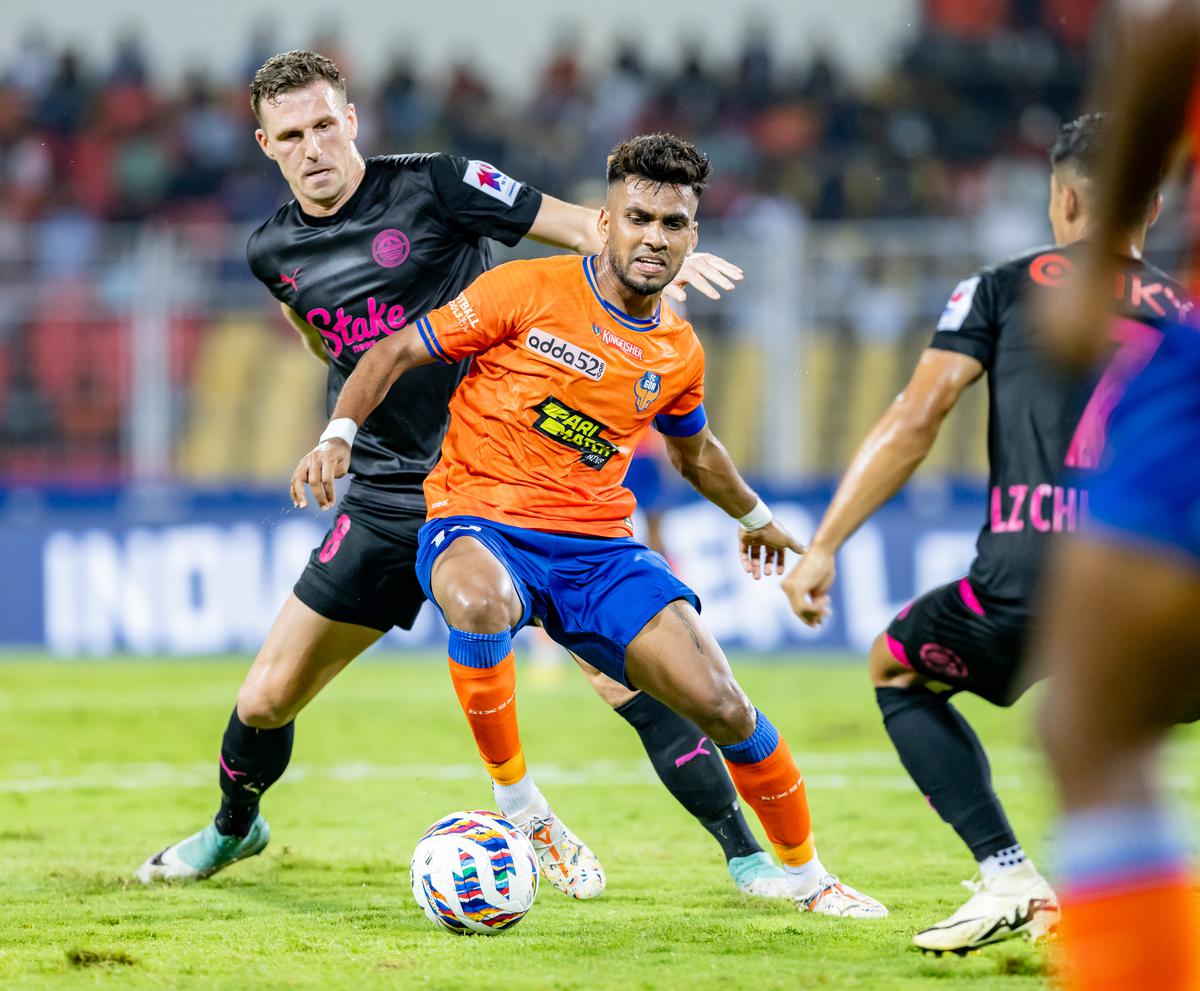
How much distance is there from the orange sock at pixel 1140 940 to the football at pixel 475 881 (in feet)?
7.90

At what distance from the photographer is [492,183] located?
547 centimetres

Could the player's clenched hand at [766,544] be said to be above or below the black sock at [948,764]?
above

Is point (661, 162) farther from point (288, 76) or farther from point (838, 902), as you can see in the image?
point (838, 902)

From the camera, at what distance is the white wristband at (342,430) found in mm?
4676

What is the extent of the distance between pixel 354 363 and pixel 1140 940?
3803 mm

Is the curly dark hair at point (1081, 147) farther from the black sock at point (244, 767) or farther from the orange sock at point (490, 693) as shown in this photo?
the black sock at point (244, 767)

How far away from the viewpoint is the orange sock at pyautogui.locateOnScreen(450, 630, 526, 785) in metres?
4.64

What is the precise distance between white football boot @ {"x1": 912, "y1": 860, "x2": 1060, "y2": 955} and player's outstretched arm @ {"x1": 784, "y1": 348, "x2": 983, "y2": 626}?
2.72 feet

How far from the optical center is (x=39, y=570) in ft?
43.1

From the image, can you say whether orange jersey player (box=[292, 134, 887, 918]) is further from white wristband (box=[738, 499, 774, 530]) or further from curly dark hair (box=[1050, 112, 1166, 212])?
curly dark hair (box=[1050, 112, 1166, 212])

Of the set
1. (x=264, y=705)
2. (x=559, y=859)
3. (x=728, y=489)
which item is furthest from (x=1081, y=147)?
(x=264, y=705)

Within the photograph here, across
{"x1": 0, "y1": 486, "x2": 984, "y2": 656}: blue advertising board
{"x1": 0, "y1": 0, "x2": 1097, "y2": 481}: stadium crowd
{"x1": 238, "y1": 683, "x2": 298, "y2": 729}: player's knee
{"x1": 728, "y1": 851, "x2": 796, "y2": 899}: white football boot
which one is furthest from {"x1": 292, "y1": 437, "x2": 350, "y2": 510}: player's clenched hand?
{"x1": 0, "y1": 0, "x2": 1097, "y2": 481}: stadium crowd

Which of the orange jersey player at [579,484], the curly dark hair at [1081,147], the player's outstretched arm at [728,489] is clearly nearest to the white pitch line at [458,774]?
the player's outstretched arm at [728,489]

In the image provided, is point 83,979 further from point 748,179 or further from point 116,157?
point 116,157
